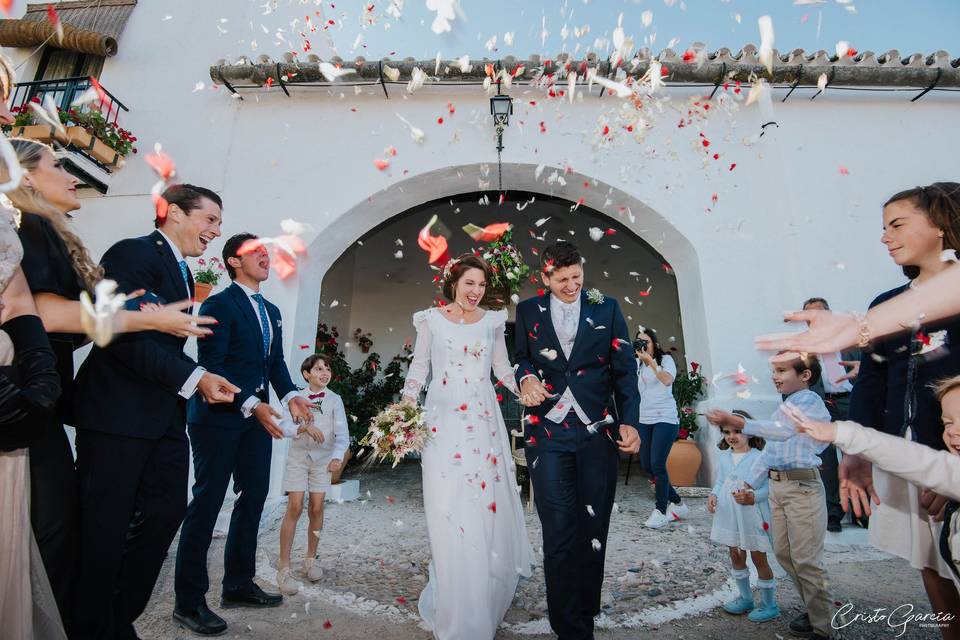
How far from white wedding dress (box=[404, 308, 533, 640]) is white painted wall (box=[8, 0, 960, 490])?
11.0 ft

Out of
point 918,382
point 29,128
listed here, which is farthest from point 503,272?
point 29,128

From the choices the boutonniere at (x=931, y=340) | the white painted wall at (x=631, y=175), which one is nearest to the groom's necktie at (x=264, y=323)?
the white painted wall at (x=631, y=175)

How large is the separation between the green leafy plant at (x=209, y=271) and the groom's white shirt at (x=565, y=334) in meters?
4.64

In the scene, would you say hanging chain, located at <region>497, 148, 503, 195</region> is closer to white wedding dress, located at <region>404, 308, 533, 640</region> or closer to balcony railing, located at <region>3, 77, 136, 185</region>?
white wedding dress, located at <region>404, 308, 533, 640</region>

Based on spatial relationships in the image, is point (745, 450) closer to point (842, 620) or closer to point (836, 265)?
point (842, 620)

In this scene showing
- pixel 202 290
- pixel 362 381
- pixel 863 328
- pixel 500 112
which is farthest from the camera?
pixel 362 381

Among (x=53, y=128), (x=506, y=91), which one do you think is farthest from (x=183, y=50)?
(x=506, y=91)

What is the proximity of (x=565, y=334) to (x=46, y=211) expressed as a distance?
253cm

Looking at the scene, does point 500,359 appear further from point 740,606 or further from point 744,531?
point 740,606

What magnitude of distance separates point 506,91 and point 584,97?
3.35ft

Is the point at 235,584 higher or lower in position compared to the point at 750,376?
lower

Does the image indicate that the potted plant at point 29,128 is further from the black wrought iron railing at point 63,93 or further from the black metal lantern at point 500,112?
the black metal lantern at point 500,112

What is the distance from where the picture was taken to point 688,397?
287 inches

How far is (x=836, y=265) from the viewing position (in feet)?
20.2
